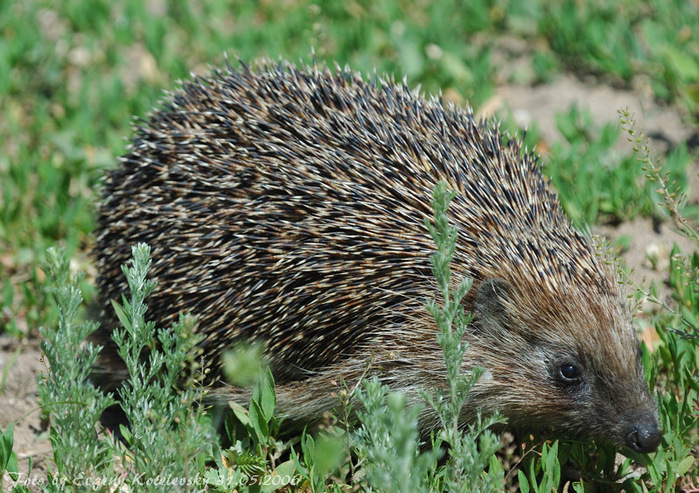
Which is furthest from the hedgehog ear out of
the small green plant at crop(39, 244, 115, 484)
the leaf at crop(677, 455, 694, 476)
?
the small green plant at crop(39, 244, 115, 484)

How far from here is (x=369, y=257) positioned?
4223mm

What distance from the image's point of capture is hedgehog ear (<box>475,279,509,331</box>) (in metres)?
4.12

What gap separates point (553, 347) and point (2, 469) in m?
2.72

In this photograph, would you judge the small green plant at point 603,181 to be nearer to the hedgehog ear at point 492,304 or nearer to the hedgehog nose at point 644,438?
the hedgehog ear at point 492,304

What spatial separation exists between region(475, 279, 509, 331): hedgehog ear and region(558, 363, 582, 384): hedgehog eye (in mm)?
349

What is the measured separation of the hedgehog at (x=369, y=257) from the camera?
4.01 meters

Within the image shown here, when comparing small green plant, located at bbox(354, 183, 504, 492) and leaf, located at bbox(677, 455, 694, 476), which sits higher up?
small green plant, located at bbox(354, 183, 504, 492)

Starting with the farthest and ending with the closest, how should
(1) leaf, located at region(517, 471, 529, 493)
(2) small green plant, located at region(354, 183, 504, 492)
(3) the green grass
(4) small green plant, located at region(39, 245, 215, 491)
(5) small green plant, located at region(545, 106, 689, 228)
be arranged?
(3) the green grass, (5) small green plant, located at region(545, 106, 689, 228), (1) leaf, located at region(517, 471, 529, 493), (4) small green plant, located at region(39, 245, 215, 491), (2) small green plant, located at region(354, 183, 504, 492)

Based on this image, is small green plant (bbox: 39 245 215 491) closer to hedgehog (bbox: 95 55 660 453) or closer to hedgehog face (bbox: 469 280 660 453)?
hedgehog (bbox: 95 55 660 453)

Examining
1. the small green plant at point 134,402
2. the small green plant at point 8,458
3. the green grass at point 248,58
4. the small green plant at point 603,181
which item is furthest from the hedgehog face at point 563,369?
the small green plant at point 8,458

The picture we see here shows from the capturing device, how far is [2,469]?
411cm

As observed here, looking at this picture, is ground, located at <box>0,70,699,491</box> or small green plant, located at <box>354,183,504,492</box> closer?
small green plant, located at <box>354,183,504,492</box>

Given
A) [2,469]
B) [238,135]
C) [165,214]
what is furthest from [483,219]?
[2,469]

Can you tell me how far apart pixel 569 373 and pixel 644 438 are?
0.44 metres
